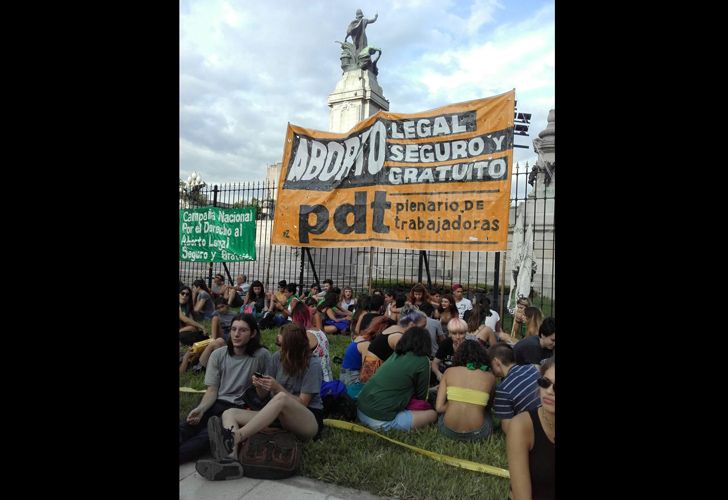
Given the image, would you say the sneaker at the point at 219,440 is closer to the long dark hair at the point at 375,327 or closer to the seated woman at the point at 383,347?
the seated woman at the point at 383,347

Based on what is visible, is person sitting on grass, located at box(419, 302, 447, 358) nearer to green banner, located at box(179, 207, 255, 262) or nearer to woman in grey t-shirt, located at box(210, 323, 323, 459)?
woman in grey t-shirt, located at box(210, 323, 323, 459)

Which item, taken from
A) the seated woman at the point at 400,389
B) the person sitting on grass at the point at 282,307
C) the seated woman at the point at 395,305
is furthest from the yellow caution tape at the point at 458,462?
the person sitting on grass at the point at 282,307

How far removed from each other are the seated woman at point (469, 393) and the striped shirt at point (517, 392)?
2.06ft

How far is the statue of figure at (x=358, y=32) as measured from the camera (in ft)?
75.8

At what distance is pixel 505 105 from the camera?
582 cm

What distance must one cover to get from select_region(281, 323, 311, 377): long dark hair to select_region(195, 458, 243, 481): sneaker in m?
0.93

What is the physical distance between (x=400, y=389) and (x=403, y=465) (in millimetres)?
901

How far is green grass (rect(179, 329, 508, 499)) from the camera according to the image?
3617 mm

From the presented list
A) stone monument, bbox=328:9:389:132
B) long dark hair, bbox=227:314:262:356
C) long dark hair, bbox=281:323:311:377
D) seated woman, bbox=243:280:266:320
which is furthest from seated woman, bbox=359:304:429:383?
stone monument, bbox=328:9:389:132
